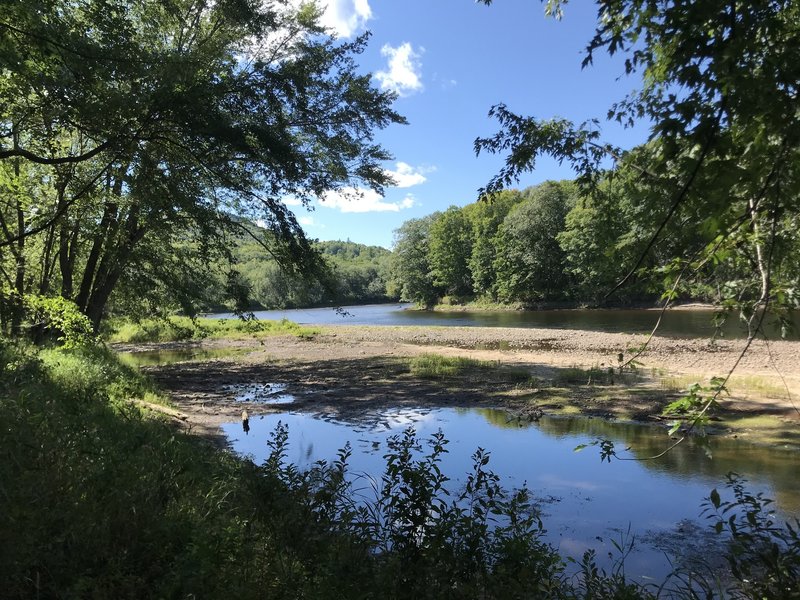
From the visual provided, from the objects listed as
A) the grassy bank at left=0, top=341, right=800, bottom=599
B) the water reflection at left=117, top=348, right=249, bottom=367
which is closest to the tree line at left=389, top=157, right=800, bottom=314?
the grassy bank at left=0, top=341, right=800, bottom=599

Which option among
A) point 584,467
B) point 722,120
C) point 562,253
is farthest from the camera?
point 562,253

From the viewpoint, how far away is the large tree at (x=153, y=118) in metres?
6.05

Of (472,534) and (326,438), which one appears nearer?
(472,534)

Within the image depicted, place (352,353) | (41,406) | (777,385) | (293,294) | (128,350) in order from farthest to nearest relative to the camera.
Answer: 1. (128,350)
2. (352,353)
3. (777,385)
4. (293,294)
5. (41,406)

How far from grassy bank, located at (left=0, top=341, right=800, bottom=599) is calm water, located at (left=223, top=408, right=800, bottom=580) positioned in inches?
55.4

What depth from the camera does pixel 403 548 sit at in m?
4.56

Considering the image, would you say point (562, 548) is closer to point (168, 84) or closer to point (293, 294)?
point (168, 84)

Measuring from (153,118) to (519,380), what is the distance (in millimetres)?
14457

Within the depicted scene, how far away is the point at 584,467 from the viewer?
9172 millimetres

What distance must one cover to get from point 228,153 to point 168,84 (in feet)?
4.39

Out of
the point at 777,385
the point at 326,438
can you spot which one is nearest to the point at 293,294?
the point at 326,438

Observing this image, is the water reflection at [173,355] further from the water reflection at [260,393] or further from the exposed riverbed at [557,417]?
the water reflection at [260,393]

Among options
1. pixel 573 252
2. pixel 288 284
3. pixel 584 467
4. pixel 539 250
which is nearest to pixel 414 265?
pixel 539 250

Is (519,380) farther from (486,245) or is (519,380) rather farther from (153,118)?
(486,245)
